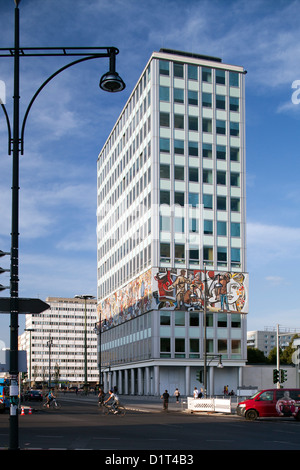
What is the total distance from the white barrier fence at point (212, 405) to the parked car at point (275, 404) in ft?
17.2

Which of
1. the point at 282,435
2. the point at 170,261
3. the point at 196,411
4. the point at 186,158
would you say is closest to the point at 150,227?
the point at 170,261

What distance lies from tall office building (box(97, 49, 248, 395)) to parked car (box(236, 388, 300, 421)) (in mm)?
44284

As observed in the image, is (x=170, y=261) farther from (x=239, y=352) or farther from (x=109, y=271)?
(x=109, y=271)

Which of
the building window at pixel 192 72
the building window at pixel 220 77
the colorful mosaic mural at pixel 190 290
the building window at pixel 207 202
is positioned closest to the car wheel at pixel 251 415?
the colorful mosaic mural at pixel 190 290

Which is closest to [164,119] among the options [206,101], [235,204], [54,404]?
[206,101]

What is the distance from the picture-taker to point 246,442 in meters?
19.8

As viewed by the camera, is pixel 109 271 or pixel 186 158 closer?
pixel 186 158

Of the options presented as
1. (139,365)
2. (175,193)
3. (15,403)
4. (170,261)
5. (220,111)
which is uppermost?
(220,111)

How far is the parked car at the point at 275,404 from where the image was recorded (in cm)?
3362

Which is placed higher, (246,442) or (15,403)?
(15,403)

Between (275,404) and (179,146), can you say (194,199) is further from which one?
(275,404)

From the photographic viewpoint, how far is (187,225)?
82.4 metres
